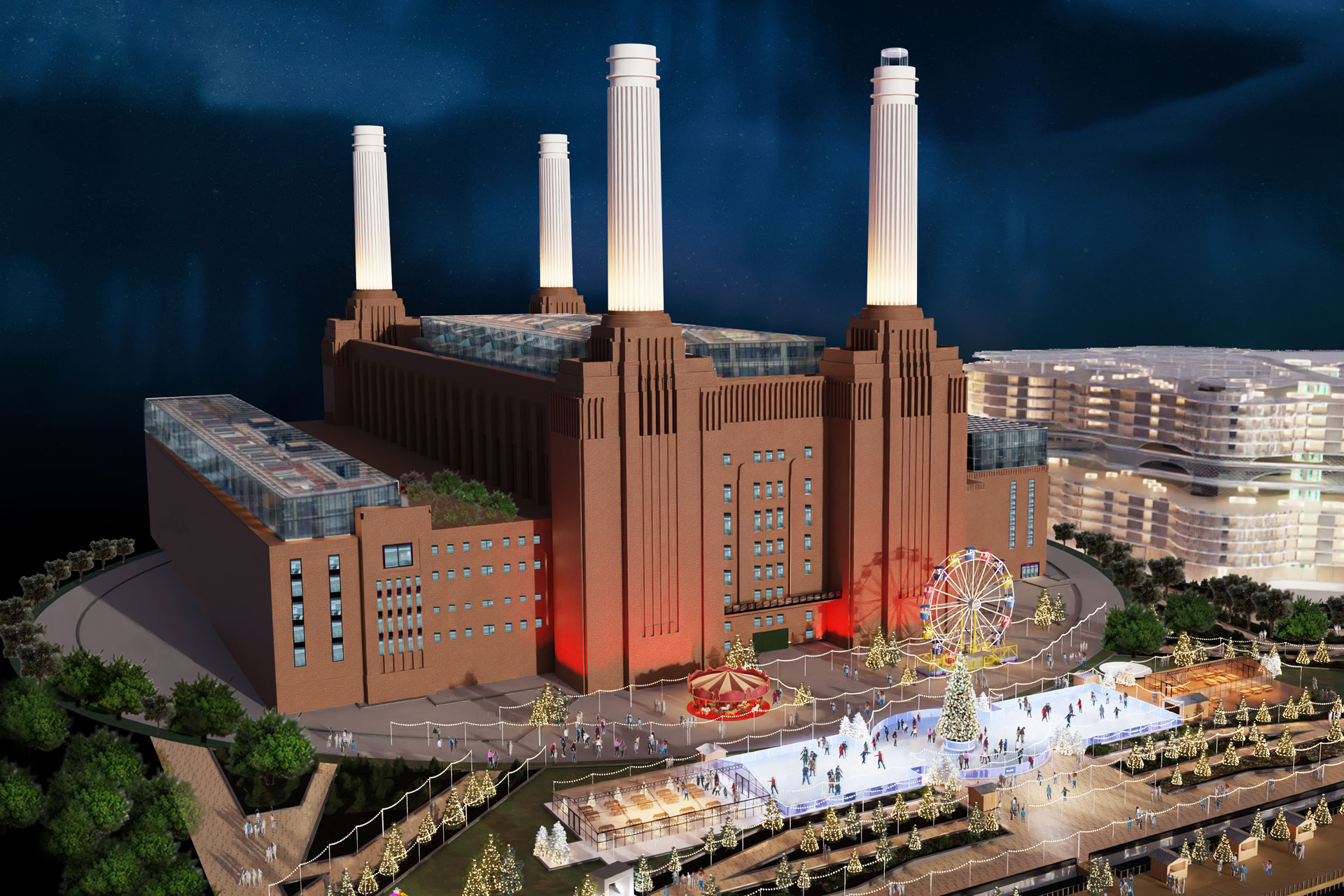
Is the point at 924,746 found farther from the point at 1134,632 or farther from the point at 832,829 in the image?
the point at 1134,632

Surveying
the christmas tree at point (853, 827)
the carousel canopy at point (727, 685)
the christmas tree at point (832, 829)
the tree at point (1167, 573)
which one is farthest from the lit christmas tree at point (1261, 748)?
the tree at point (1167, 573)

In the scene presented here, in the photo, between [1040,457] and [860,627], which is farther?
[1040,457]

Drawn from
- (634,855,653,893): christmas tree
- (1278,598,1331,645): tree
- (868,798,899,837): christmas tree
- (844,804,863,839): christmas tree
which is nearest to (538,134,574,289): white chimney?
(1278,598,1331,645): tree

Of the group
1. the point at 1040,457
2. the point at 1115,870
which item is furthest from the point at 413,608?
the point at 1040,457

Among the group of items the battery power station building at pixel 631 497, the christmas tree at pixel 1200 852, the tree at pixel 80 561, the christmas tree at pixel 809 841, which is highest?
the battery power station building at pixel 631 497

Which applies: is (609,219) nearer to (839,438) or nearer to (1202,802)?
(839,438)

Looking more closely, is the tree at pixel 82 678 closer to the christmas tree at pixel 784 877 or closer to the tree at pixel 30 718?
the tree at pixel 30 718
